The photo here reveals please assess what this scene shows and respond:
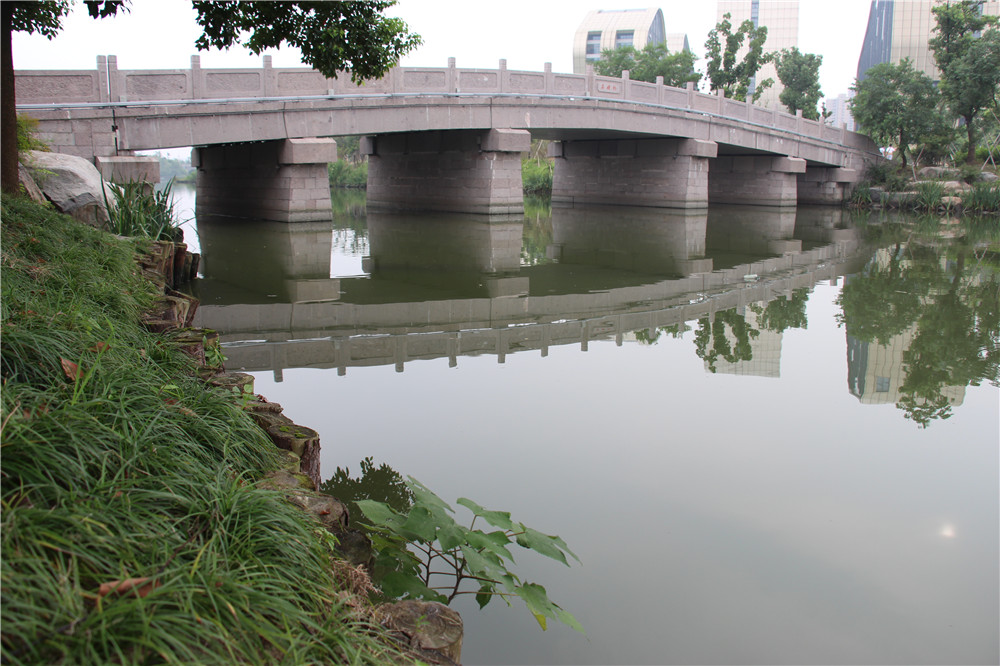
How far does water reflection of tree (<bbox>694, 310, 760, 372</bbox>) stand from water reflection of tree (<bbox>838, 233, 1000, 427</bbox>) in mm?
950

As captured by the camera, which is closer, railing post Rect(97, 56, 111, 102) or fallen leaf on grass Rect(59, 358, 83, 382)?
fallen leaf on grass Rect(59, 358, 83, 382)

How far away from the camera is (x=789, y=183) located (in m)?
26.6

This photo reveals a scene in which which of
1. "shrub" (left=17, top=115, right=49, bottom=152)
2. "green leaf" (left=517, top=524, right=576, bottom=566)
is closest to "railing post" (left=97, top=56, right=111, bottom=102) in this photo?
"shrub" (left=17, top=115, right=49, bottom=152)

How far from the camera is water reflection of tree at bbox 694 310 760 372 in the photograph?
618 centimetres

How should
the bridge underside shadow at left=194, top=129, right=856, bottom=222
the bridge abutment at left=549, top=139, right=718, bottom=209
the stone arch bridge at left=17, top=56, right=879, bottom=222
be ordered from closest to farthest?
the stone arch bridge at left=17, top=56, right=879, bottom=222, the bridge underside shadow at left=194, top=129, right=856, bottom=222, the bridge abutment at left=549, top=139, right=718, bottom=209

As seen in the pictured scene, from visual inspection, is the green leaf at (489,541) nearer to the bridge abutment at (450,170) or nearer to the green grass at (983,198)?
the bridge abutment at (450,170)

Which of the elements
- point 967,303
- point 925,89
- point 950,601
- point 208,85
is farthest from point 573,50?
point 950,601

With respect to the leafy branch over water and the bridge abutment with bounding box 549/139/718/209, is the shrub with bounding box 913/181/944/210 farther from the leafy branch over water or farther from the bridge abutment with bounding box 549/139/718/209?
the leafy branch over water

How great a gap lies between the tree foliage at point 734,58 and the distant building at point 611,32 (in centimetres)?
5995

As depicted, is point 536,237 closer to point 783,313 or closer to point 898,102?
point 783,313

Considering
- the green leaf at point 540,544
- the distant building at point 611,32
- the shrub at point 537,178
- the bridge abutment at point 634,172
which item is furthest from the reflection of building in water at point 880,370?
the distant building at point 611,32

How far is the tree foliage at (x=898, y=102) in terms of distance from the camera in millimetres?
27116

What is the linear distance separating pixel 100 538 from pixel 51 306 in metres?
2.08

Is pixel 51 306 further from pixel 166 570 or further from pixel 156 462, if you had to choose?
pixel 166 570
